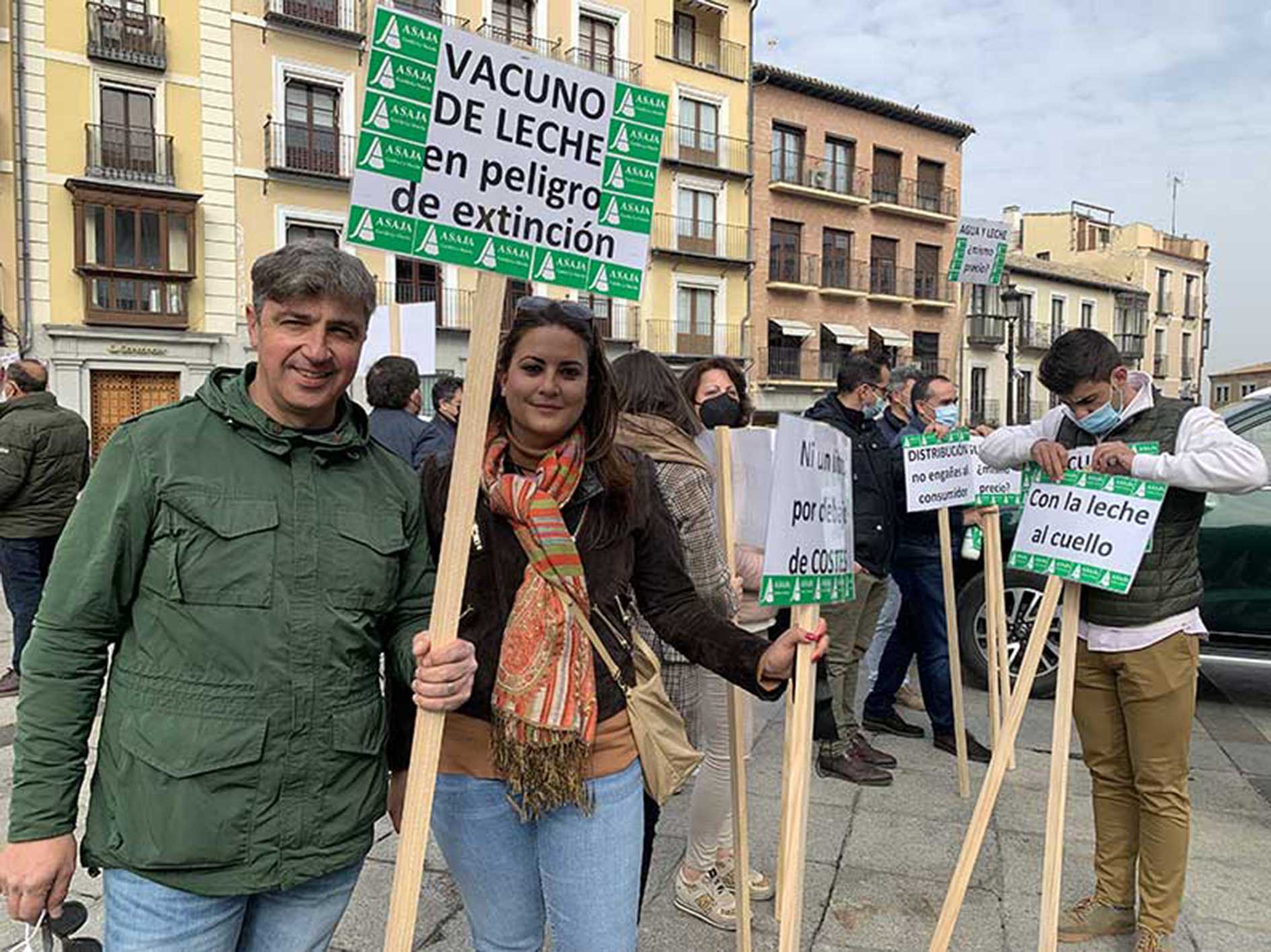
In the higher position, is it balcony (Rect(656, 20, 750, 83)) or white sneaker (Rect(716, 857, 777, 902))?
balcony (Rect(656, 20, 750, 83))

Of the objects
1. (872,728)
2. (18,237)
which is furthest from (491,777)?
(18,237)

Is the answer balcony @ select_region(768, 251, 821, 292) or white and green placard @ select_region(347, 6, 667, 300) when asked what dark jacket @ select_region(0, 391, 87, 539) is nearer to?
white and green placard @ select_region(347, 6, 667, 300)

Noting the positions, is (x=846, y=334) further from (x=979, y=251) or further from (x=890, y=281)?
(x=979, y=251)

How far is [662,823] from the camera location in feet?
13.3

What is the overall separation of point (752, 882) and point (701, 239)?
25360 mm

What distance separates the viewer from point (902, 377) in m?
5.55

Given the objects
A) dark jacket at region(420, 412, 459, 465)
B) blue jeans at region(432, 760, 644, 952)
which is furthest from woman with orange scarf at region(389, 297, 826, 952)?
dark jacket at region(420, 412, 459, 465)

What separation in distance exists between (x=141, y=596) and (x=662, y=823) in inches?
116

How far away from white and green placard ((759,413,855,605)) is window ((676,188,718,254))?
25110 mm

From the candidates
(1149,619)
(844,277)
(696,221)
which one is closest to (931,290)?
(844,277)

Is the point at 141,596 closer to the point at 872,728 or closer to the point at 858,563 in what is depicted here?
the point at 858,563

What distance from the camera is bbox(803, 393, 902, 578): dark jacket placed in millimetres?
4590

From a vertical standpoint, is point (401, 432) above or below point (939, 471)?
above

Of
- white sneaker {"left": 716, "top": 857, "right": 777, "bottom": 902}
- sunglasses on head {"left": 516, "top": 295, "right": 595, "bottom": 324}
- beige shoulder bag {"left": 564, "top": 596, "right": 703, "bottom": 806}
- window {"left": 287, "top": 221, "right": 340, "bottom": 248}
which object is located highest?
window {"left": 287, "top": 221, "right": 340, "bottom": 248}
